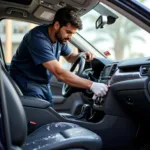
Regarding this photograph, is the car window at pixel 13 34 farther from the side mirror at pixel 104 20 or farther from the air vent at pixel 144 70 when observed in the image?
the air vent at pixel 144 70

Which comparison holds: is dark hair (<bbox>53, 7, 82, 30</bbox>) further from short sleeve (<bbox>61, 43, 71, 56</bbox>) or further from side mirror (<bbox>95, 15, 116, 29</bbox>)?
short sleeve (<bbox>61, 43, 71, 56</bbox>)

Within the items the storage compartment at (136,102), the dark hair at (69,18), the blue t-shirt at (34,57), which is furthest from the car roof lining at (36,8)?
the storage compartment at (136,102)

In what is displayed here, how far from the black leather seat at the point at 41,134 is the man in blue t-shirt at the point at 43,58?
1.53 feet

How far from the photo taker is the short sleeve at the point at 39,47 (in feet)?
8.08

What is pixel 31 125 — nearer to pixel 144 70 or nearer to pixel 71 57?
pixel 144 70

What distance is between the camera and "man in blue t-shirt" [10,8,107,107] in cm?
246

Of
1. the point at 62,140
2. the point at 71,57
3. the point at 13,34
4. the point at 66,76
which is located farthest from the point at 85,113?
the point at 13,34

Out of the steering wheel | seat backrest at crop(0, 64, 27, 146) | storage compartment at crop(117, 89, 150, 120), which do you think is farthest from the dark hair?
seat backrest at crop(0, 64, 27, 146)

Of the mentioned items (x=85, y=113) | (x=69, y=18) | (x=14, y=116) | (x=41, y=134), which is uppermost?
(x=69, y=18)

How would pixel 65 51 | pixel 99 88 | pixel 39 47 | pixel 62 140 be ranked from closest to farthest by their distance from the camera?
pixel 62 140, pixel 99 88, pixel 39 47, pixel 65 51

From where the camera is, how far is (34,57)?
250 cm

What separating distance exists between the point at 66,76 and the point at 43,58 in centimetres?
21

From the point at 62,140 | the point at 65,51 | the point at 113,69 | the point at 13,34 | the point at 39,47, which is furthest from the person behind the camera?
the point at 13,34

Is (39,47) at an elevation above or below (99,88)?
above
